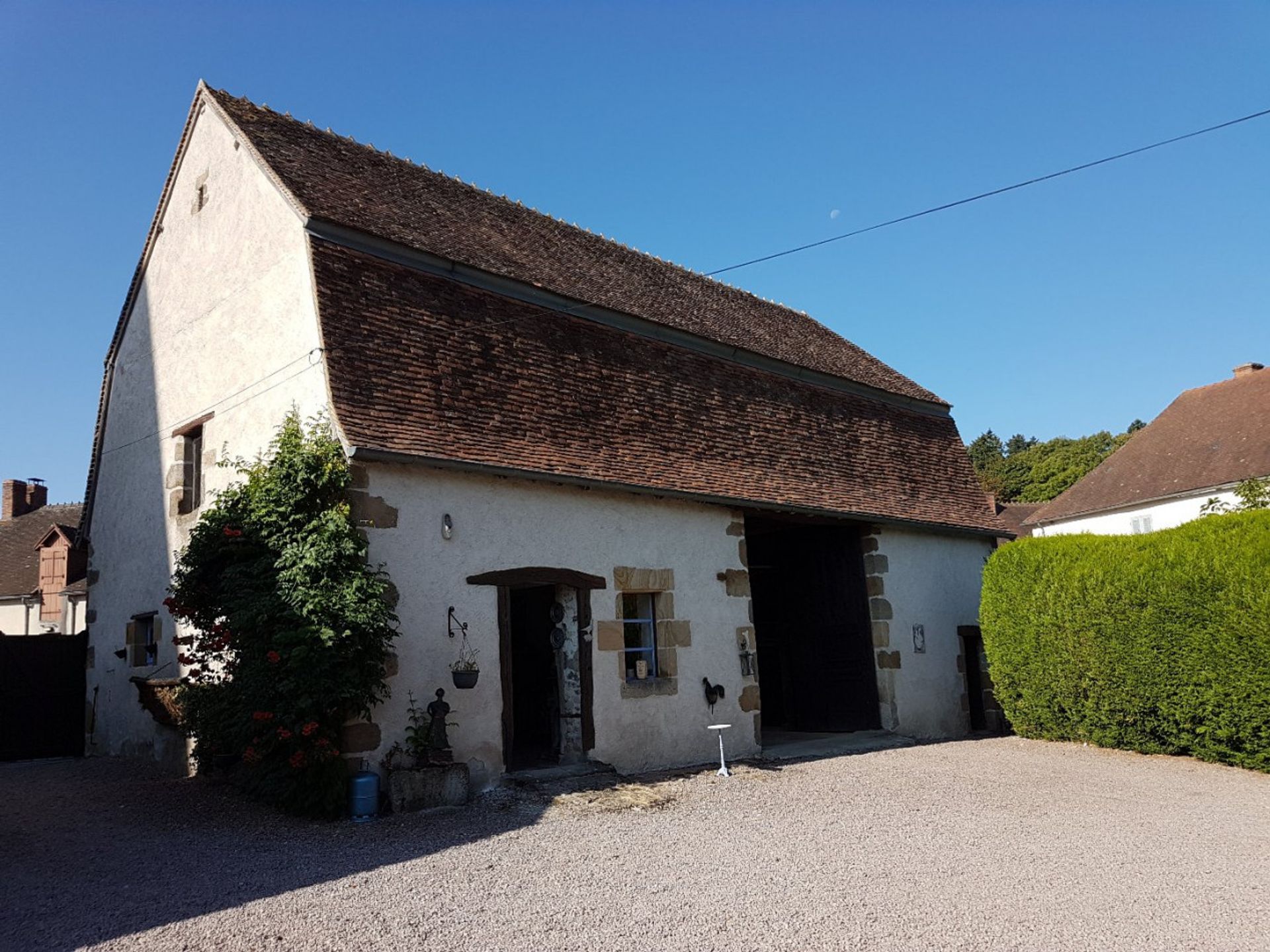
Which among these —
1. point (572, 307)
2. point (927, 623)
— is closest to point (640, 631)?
point (572, 307)

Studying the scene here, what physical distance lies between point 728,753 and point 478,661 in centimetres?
385

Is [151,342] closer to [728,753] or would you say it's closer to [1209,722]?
[728,753]

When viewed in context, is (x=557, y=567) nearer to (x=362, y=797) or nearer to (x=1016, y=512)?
(x=362, y=797)

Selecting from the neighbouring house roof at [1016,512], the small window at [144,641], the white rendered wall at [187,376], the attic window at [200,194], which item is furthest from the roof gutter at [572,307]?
the neighbouring house roof at [1016,512]

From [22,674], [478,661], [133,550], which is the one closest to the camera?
[478,661]

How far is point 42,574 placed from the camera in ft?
74.7

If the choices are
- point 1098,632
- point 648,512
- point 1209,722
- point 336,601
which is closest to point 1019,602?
point 1098,632

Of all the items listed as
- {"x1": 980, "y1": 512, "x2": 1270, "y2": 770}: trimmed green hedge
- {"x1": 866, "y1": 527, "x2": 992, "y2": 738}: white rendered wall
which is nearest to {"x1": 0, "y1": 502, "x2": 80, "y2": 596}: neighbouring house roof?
{"x1": 866, "y1": 527, "x2": 992, "y2": 738}: white rendered wall

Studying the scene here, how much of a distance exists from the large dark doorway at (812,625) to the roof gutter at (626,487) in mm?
637

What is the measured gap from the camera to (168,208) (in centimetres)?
1296

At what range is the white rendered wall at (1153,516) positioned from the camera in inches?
897

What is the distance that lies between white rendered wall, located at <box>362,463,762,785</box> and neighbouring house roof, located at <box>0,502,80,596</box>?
15859 mm

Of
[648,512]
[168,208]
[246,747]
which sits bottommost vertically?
[246,747]

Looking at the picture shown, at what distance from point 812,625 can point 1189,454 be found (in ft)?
47.9
